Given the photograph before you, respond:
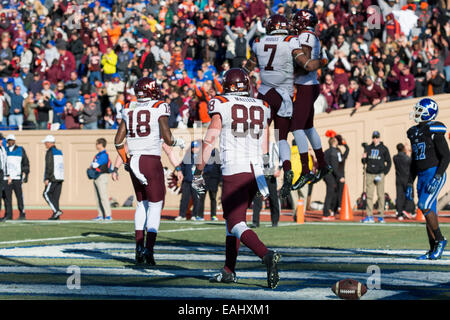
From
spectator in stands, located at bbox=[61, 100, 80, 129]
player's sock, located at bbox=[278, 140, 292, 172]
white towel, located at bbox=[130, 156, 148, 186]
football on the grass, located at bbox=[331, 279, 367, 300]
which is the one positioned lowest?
football on the grass, located at bbox=[331, 279, 367, 300]

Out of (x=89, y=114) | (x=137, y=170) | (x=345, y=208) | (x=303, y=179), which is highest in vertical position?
(x=89, y=114)

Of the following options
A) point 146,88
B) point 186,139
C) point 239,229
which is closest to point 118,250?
point 146,88

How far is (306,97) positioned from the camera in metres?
11.1

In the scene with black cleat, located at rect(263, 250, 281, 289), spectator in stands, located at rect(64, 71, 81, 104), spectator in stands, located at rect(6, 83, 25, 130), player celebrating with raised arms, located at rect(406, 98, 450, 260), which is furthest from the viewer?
spectator in stands, located at rect(64, 71, 81, 104)

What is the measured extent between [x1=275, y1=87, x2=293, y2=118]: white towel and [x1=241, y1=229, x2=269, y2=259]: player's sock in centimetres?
257

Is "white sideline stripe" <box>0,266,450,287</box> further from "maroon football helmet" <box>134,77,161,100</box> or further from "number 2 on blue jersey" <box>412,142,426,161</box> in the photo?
"number 2 on blue jersey" <box>412,142,426,161</box>

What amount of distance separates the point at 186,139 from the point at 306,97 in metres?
16.6

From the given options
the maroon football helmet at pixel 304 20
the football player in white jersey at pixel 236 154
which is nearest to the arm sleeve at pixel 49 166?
the maroon football helmet at pixel 304 20

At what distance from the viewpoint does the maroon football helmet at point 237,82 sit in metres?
9.11

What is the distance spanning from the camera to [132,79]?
29672mm

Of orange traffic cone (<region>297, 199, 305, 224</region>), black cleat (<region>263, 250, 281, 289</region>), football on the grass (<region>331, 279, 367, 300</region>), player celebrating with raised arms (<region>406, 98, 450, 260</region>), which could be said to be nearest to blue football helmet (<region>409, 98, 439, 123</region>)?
player celebrating with raised arms (<region>406, 98, 450, 260</region>)

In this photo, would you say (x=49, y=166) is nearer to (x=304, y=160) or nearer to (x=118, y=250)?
(x=118, y=250)

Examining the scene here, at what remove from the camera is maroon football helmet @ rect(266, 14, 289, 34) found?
1068 centimetres
